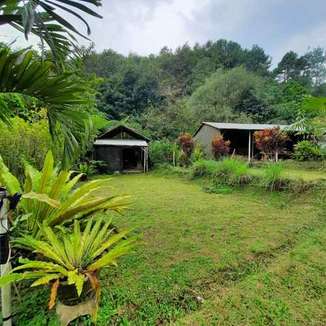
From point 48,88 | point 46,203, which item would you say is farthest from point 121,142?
point 48,88

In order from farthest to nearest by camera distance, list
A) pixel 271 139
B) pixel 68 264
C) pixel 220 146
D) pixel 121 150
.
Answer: pixel 121 150, pixel 220 146, pixel 271 139, pixel 68 264

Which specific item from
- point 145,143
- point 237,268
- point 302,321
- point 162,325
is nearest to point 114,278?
point 162,325

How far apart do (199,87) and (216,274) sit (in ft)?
91.4

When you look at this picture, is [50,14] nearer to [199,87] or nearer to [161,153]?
[161,153]

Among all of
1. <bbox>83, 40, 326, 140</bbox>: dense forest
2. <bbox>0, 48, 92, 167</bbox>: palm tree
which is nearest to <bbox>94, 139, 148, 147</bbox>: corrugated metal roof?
<bbox>83, 40, 326, 140</bbox>: dense forest

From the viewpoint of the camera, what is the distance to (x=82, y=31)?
2.13m

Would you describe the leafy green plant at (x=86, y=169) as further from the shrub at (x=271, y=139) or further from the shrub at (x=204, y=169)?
the shrub at (x=271, y=139)

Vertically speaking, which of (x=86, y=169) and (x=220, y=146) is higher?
(x=220, y=146)

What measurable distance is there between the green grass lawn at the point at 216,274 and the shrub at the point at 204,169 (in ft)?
13.1

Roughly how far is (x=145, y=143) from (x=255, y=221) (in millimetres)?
9917

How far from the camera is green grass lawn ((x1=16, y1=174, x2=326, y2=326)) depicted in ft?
7.42

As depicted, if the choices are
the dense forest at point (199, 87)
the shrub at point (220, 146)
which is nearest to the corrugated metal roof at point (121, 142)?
the shrub at point (220, 146)

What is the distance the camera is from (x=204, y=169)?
9820mm

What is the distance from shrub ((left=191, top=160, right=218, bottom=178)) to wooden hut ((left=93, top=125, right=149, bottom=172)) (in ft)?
14.4
